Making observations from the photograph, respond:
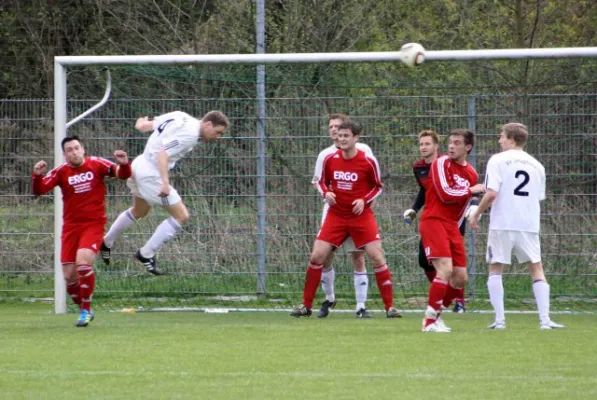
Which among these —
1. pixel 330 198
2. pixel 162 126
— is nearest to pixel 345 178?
pixel 330 198

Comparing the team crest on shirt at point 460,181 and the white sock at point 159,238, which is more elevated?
the team crest on shirt at point 460,181

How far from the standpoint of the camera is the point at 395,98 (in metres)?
13.6

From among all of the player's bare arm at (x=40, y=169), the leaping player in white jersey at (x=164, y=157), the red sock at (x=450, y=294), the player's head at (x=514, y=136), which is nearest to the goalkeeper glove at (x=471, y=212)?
the player's head at (x=514, y=136)

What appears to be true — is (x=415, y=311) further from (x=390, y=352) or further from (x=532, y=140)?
(x=390, y=352)

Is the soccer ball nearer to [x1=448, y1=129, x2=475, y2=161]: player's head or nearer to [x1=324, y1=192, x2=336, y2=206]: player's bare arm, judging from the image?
A: [x1=448, y1=129, x2=475, y2=161]: player's head

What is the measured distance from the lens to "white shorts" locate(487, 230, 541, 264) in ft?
34.7

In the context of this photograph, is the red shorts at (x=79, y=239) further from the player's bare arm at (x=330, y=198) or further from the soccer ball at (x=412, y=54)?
the soccer ball at (x=412, y=54)

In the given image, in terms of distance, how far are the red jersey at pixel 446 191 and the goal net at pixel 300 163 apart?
2.76m

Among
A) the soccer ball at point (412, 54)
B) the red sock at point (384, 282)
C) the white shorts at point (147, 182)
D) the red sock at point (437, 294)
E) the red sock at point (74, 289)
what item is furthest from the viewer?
the red sock at point (384, 282)

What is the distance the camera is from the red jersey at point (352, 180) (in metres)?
12.1

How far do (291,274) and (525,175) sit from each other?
4.00 m

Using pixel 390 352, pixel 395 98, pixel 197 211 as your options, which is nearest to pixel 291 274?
pixel 197 211

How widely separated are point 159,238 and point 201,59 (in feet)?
7.88

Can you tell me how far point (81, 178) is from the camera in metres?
11.3
